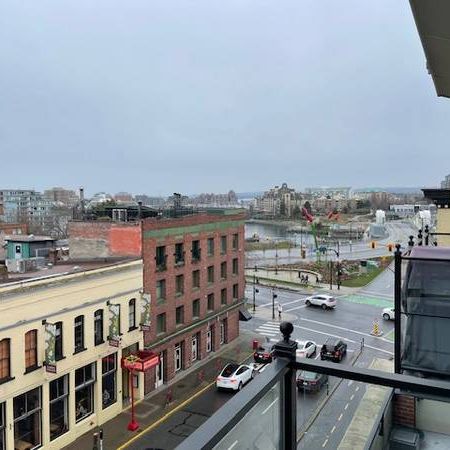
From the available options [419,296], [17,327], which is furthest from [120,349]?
[419,296]

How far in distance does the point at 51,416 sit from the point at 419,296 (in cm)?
1974

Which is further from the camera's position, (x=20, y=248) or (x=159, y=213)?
(x=159, y=213)

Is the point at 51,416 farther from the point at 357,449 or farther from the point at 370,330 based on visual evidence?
the point at 370,330

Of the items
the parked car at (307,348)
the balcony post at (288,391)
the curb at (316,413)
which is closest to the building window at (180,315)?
the parked car at (307,348)

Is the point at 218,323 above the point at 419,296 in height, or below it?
below

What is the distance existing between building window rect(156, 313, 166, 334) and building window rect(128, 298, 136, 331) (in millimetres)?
2903

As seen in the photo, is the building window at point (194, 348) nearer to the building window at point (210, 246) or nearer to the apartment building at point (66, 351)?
the building window at point (210, 246)

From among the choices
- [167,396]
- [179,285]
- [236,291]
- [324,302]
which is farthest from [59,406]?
[324,302]

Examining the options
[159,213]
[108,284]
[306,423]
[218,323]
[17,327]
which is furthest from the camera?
[218,323]

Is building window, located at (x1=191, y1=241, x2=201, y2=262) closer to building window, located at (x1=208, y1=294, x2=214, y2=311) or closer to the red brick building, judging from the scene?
the red brick building

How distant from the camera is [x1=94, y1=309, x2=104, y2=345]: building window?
2505cm

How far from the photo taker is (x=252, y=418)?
2744 millimetres

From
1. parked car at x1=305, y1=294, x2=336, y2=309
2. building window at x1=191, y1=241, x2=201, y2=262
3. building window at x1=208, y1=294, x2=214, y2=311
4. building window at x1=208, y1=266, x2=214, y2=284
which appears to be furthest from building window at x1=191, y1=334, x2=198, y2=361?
parked car at x1=305, y1=294, x2=336, y2=309

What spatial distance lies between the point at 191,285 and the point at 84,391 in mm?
10897
